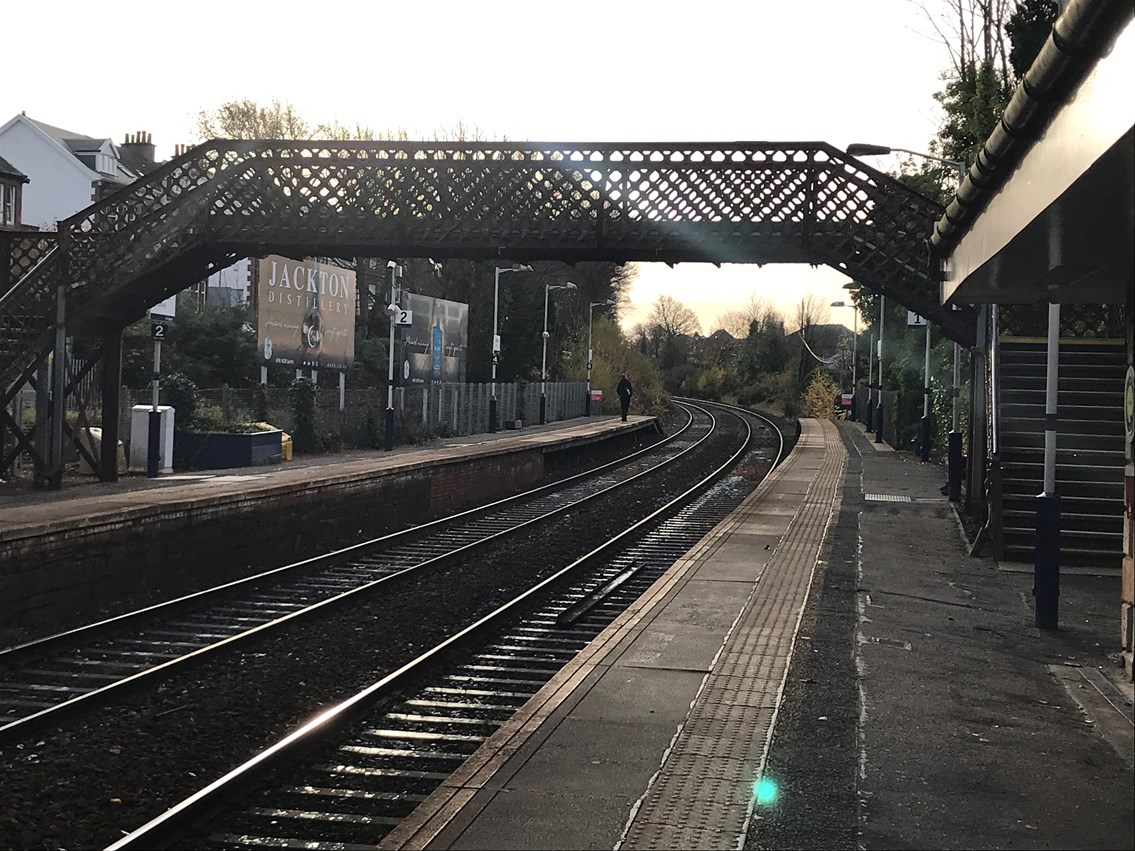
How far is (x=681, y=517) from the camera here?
2130 centimetres

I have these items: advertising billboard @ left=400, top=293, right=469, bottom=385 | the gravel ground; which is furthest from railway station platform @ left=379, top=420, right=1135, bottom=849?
advertising billboard @ left=400, top=293, right=469, bottom=385

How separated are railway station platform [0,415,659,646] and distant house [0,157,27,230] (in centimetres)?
2743

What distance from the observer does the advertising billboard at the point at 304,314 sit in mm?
27234

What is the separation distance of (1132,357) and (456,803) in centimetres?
520

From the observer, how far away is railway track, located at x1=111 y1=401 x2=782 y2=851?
6.11 meters

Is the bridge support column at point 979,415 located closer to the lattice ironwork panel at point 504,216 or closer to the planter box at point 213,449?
the lattice ironwork panel at point 504,216

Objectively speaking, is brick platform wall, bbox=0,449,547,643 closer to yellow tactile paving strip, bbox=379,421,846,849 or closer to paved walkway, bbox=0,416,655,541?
paved walkway, bbox=0,416,655,541

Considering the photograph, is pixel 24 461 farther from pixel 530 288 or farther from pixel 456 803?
pixel 530 288

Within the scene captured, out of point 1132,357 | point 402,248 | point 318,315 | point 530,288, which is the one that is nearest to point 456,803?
point 1132,357

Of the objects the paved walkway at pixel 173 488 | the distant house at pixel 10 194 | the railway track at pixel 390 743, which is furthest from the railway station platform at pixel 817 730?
the distant house at pixel 10 194

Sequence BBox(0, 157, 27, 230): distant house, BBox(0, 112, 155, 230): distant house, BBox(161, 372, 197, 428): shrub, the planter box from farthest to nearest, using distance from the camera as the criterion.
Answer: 1. BBox(0, 112, 155, 230): distant house
2. BBox(0, 157, 27, 230): distant house
3. BBox(161, 372, 197, 428): shrub
4. the planter box

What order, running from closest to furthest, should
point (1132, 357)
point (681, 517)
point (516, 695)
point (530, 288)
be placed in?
point (1132, 357) → point (516, 695) → point (681, 517) → point (530, 288)

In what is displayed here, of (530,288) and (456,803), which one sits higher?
(530,288)

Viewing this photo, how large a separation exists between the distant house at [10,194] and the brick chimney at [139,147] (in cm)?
2503
